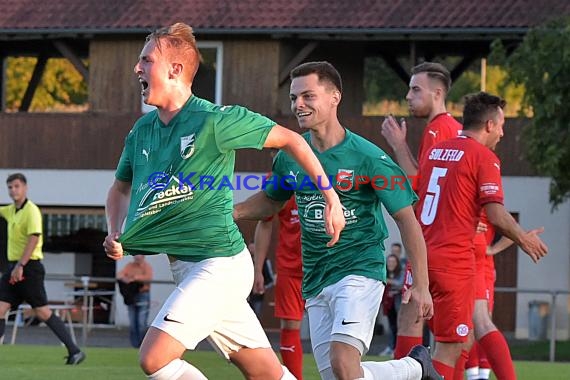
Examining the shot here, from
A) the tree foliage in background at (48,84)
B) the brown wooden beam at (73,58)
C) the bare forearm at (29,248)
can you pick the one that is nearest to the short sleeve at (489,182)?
the bare forearm at (29,248)

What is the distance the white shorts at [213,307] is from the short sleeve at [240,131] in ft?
1.99

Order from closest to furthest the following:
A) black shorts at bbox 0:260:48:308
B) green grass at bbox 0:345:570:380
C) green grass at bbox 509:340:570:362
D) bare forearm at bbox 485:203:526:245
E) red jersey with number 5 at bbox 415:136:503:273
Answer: bare forearm at bbox 485:203:526:245 → red jersey with number 5 at bbox 415:136:503:273 → green grass at bbox 0:345:570:380 → black shorts at bbox 0:260:48:308 → green grass at bbox 509:340:570:362

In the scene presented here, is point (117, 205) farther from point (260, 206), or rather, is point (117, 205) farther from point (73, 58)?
point (73, 58)

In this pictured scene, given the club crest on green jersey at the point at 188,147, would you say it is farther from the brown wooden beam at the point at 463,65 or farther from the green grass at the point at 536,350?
the brown wooden beam at the point at 463,65

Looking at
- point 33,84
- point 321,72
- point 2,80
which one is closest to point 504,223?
point 321,72

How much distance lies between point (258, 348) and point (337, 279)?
904 mm

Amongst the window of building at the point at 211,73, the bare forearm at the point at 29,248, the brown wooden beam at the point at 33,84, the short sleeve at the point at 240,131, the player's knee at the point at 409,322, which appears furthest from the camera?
the brown wooden beam at the point at 33,84

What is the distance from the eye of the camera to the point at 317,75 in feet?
27.1

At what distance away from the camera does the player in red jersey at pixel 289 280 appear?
38.3ft

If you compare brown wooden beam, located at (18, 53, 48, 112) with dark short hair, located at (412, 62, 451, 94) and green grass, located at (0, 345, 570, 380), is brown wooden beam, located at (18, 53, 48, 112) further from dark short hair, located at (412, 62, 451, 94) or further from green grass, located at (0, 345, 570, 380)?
dark short hair, located at (412, 62, 451, 94)

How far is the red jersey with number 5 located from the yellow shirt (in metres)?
7.53

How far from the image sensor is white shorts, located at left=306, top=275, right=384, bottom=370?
787 cm

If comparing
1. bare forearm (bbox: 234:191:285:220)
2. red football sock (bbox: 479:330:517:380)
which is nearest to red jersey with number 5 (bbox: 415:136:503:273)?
red football sock (bbox: 479:330:517:380)

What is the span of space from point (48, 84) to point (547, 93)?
72.0 feet
